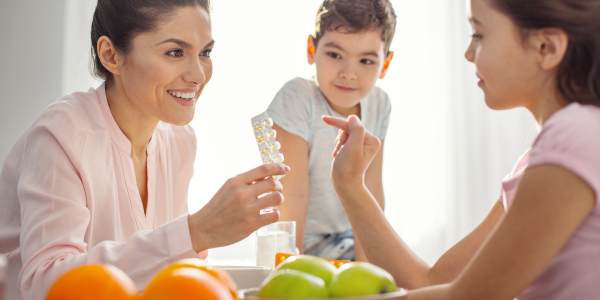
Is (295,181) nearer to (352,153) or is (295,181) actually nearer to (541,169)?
(352,153)

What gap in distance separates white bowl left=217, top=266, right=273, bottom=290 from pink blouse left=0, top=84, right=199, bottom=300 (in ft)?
0.87

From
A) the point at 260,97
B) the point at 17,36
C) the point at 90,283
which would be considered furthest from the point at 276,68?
the point at 90,283

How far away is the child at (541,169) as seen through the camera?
0.56 m

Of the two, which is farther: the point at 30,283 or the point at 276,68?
the point at 276,68

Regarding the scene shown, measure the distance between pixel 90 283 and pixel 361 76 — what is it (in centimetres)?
152

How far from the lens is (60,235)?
0.98 meters

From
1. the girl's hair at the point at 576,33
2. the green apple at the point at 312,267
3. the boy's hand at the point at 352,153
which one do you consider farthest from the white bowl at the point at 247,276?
the girl's hair at the point at 576,33

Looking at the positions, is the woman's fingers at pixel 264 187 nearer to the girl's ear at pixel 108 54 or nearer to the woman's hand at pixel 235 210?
the woman's hand at pixel 235 210

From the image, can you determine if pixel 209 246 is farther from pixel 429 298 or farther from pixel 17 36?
pixel 17 36

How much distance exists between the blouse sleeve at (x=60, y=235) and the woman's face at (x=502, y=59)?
2.02 ft

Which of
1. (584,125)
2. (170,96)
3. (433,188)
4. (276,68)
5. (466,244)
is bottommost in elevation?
(433,188)

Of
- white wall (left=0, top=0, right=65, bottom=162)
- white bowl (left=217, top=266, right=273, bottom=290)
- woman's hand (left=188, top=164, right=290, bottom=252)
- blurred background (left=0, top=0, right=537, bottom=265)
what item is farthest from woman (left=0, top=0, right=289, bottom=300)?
white wall (left=0, top=0, right=65, bottom=162)

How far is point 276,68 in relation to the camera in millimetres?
3180

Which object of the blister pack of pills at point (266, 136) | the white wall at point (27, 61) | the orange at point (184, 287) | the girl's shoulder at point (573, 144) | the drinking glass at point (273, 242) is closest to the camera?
the orange at point (184, 287)
